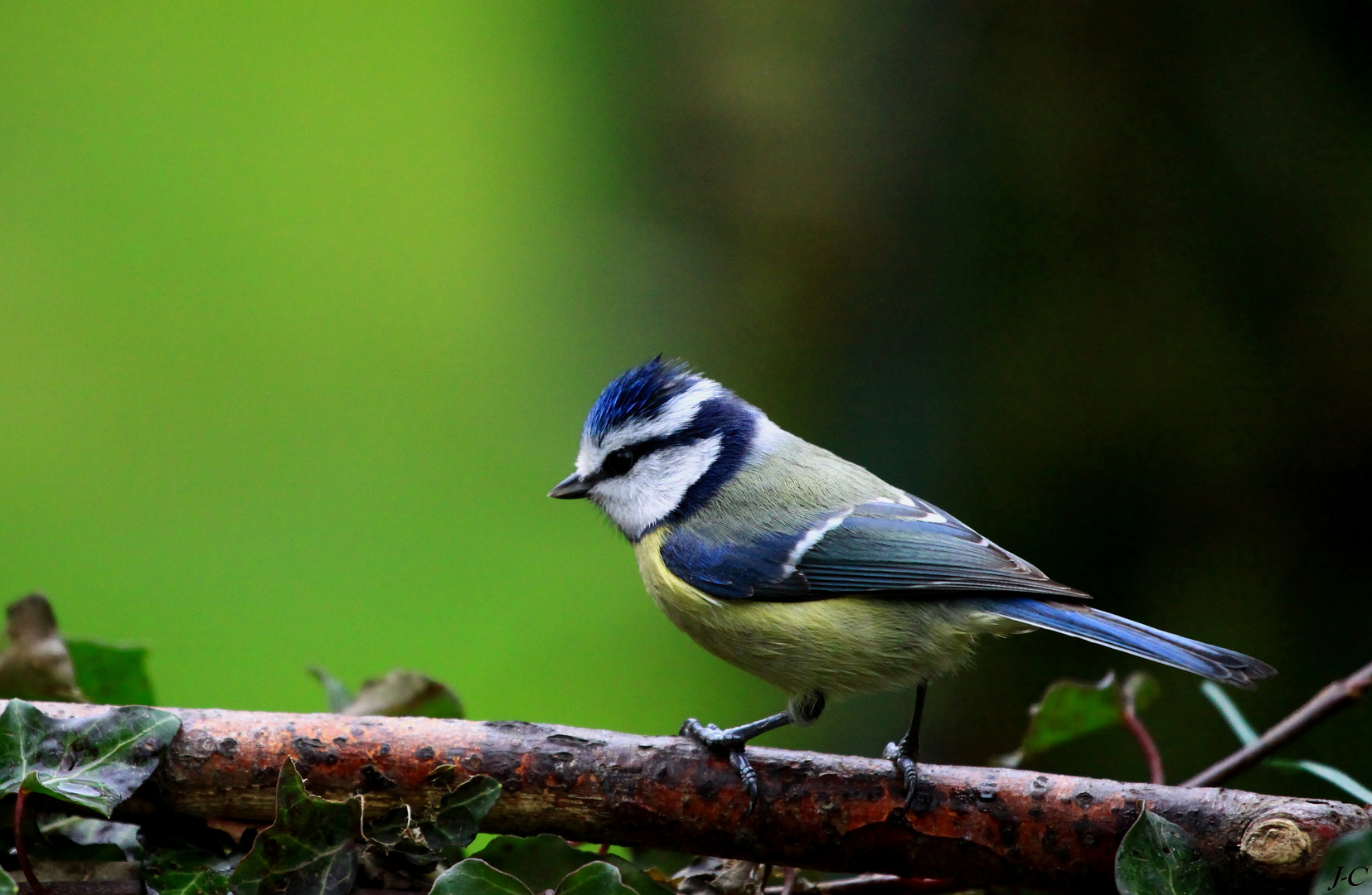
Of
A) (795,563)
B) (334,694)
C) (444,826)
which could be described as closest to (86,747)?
(444,826)

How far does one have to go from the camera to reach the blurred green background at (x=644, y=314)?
75.7 inches

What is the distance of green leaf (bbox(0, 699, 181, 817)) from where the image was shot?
1000 mm

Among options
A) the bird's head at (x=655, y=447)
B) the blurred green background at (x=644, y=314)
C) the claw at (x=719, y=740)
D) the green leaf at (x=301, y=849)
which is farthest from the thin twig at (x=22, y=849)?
the blurred green background at (x=644, y=314)

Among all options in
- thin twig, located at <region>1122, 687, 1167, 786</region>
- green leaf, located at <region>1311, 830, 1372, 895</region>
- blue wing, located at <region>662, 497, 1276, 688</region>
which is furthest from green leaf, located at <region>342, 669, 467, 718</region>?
green leaf, located at <region>1311, 830, 1372, 895</region>

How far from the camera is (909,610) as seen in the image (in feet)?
4.80

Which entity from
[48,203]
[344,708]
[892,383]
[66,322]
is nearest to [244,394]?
[66,322]

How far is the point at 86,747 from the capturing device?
1023 millimetres

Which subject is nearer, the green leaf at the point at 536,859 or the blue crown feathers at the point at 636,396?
the green leaf at the point at 536,859

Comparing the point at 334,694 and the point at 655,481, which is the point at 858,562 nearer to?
the point at 655,481

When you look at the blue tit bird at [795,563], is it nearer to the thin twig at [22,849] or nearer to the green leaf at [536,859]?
the green leaf at [536,859]

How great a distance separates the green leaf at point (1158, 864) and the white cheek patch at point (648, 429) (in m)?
0.96

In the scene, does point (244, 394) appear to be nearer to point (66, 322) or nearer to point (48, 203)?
point (66, 322)

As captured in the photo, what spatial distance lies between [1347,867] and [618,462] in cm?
117

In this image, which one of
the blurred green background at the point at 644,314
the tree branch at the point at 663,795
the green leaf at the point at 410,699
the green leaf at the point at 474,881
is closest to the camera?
the green leaf at the point at 474,881
